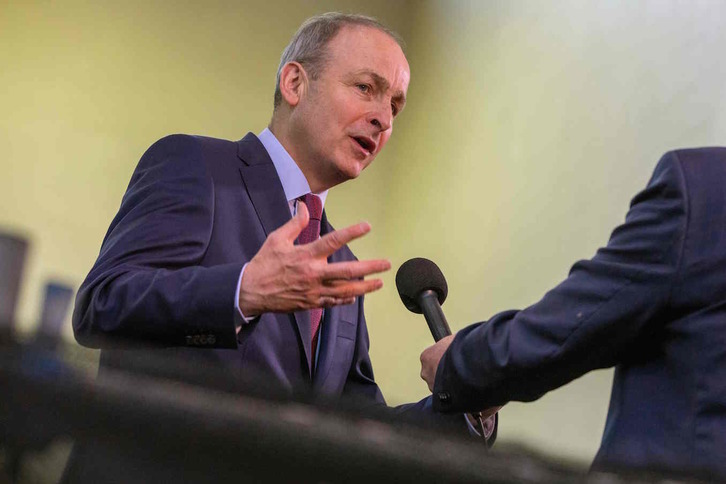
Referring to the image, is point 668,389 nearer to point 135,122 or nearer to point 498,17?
point 498,17

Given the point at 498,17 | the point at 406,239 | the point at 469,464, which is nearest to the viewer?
the point at 469,464

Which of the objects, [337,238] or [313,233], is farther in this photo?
[313,233]

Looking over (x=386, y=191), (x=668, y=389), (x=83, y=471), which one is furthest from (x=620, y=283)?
(x=386, y=191)

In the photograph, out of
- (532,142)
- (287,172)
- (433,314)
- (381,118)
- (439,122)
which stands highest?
(439,122)

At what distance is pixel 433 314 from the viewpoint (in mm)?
1771

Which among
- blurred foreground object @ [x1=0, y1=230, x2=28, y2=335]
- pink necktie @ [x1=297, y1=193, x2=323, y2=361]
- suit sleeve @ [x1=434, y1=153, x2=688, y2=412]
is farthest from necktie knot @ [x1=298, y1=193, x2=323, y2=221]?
blurred foreground object @ [x1=0, y1=230, x2=28, y2=335]

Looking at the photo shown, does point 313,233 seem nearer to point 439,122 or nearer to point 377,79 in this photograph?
point 377,79


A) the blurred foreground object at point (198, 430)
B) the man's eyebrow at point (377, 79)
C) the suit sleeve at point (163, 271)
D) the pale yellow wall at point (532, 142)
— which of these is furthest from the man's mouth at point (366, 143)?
the blurred foreground object at point (198, 430)

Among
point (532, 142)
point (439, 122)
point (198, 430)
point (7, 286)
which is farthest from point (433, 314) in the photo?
point (439, 122)

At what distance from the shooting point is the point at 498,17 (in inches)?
181

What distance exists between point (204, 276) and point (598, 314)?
2.03ft

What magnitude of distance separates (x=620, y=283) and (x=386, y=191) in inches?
183

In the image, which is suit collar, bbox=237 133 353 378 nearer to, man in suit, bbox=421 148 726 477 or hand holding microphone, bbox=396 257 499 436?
hand holding microphone, bbox=396 257 499 436

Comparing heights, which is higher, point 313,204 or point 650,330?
point 313,204
